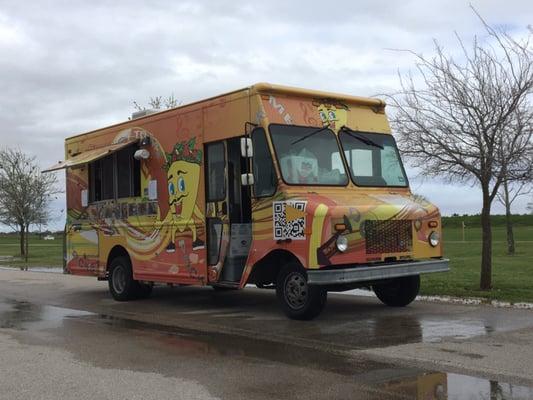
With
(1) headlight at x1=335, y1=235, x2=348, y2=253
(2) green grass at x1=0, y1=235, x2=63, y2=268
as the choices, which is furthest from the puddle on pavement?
(2) green grass at x1=0, y1=235, x2=63, y2=268

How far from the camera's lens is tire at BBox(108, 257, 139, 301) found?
503 inches

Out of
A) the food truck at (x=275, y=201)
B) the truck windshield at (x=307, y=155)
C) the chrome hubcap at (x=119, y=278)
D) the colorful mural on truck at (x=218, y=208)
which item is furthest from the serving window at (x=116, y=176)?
the truck windshield at (x=307, y=155)

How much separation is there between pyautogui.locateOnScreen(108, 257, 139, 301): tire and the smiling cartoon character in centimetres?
507

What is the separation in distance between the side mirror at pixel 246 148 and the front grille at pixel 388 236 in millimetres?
1956

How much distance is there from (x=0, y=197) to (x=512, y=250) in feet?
76.0

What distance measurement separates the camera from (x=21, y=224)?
30875 mm

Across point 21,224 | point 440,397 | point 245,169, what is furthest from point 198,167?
point 21,224

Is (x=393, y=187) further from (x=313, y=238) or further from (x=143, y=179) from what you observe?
(x=143, y=179)

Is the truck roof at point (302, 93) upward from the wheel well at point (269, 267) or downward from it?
upward

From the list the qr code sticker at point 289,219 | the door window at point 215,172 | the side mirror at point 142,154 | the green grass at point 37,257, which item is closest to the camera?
the qr code sticker at point 289,219

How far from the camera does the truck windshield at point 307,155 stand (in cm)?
953

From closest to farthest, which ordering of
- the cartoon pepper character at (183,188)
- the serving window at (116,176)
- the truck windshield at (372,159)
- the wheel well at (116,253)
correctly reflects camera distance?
the truck windshield at (372,159), the cartoon pepper character at (183,188), the serving window at (116,176), the wheel well at (116,253)

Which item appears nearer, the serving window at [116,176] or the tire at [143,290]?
the serving window at [116,176]

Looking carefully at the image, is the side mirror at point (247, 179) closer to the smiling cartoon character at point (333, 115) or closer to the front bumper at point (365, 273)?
the smiling cartoon character at point (333, 115)
